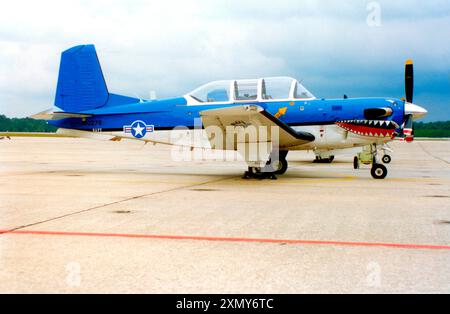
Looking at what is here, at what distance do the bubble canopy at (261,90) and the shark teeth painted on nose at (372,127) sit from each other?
1264 millimetres

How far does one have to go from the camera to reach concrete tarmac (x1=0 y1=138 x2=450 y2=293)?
3633mm

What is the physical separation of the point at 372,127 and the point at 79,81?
27.5ft

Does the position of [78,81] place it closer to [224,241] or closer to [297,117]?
[297,117]

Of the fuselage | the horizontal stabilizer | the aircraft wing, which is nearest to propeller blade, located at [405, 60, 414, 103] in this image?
the fuselage

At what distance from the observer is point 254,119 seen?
11320 mm

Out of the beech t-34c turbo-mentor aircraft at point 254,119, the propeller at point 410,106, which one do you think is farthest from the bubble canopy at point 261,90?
the propeller at point 410,106

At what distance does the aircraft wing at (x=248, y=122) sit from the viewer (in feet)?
36.0

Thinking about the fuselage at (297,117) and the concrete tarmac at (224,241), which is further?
the fuselage at (297,117)

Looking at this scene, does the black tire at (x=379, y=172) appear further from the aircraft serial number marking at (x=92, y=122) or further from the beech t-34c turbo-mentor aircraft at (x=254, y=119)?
the aircraft serial number marking at (x=92, y=122)

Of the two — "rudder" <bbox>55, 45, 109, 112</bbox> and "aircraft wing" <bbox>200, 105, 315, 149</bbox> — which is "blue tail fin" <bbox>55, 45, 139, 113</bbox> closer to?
"rudder" <bbox>55, 45, 109, 112</bbox>

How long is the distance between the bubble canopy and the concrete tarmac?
149 inches

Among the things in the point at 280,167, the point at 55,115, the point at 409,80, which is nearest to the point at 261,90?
the point at 280,167
